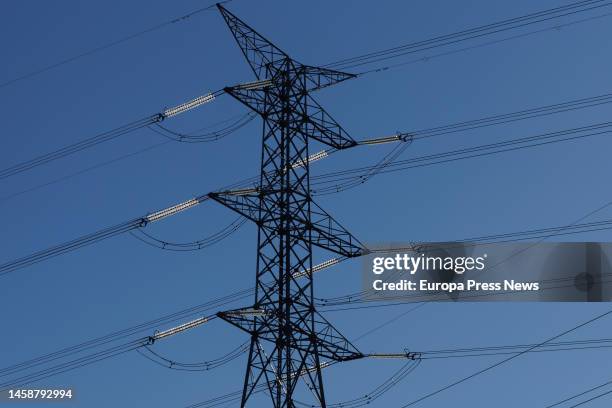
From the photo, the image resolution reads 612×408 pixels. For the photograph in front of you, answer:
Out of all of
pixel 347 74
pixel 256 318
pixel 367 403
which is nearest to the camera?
pixel 256 318

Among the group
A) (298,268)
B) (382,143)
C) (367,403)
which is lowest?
(367,403)

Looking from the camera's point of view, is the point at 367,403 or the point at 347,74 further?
the point at 347,74

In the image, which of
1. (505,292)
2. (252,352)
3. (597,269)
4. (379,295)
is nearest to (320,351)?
(252,352)

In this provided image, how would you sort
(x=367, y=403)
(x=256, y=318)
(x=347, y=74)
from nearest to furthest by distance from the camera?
(x=256, y=318), (x=367, y=403), (x=347, y=74)

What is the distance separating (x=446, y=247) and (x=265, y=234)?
11224 millimetres

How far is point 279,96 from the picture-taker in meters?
57.7

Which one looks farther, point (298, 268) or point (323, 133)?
point (323, 133)

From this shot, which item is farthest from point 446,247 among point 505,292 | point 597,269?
point 597,269

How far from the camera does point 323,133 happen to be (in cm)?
5803

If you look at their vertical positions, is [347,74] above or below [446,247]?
above

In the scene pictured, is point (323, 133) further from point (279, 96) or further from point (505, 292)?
point (505, 292)

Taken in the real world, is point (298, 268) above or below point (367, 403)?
above

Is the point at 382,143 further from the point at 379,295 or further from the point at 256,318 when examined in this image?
the point at 256,318

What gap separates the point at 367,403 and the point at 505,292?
10.1 m
